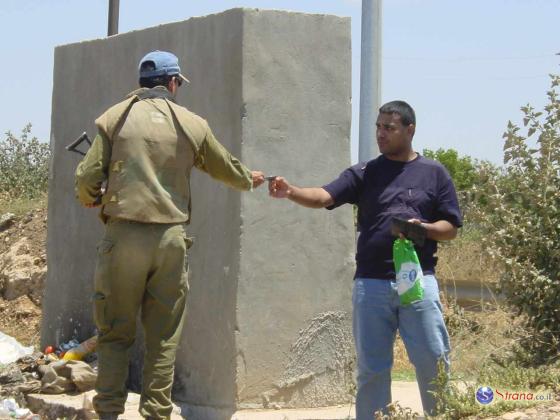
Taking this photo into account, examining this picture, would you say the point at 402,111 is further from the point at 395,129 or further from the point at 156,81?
the point at 156,81

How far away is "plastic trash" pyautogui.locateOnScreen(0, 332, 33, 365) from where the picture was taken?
7.85 meters

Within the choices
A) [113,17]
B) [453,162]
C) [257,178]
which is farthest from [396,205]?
[453,162]

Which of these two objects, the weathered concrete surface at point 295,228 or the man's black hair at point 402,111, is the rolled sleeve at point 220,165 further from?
the man's black hair at point 402,111

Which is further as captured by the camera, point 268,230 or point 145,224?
point 268,230

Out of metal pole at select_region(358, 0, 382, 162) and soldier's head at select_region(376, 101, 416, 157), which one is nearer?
soldier's head at select_region(376, 101, 416, 157)

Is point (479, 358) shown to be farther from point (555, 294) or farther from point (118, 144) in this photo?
point (118, 144)

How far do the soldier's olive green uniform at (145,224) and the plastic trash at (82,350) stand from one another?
1757mm

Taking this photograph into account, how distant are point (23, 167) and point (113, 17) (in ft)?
8.87

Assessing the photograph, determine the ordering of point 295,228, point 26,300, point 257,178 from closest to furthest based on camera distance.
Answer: point 257,178, point 295,228, point 26,300

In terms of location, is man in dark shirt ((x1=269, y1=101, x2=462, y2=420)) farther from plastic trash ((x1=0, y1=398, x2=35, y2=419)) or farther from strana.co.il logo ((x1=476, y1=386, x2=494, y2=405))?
plastic trash ((x1=0, y1=398, x2=35, y2=419))

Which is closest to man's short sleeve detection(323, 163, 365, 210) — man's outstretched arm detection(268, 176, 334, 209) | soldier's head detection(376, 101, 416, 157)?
man's outstretched arm detection(268, 176, 334, 209)

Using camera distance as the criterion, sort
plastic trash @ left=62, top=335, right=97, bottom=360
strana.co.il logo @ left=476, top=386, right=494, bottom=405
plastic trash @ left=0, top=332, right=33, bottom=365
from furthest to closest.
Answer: plastic trash @ left=0, top=332, right=33, bottom=365 → plastic trash @ left=62, top=335, right=97, bottom=360 → strana.co.il logo @ left=476, top=386, right=494, bottom=405

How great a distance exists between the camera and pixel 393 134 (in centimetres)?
565

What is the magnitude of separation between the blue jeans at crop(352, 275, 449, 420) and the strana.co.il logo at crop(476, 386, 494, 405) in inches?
8.1
